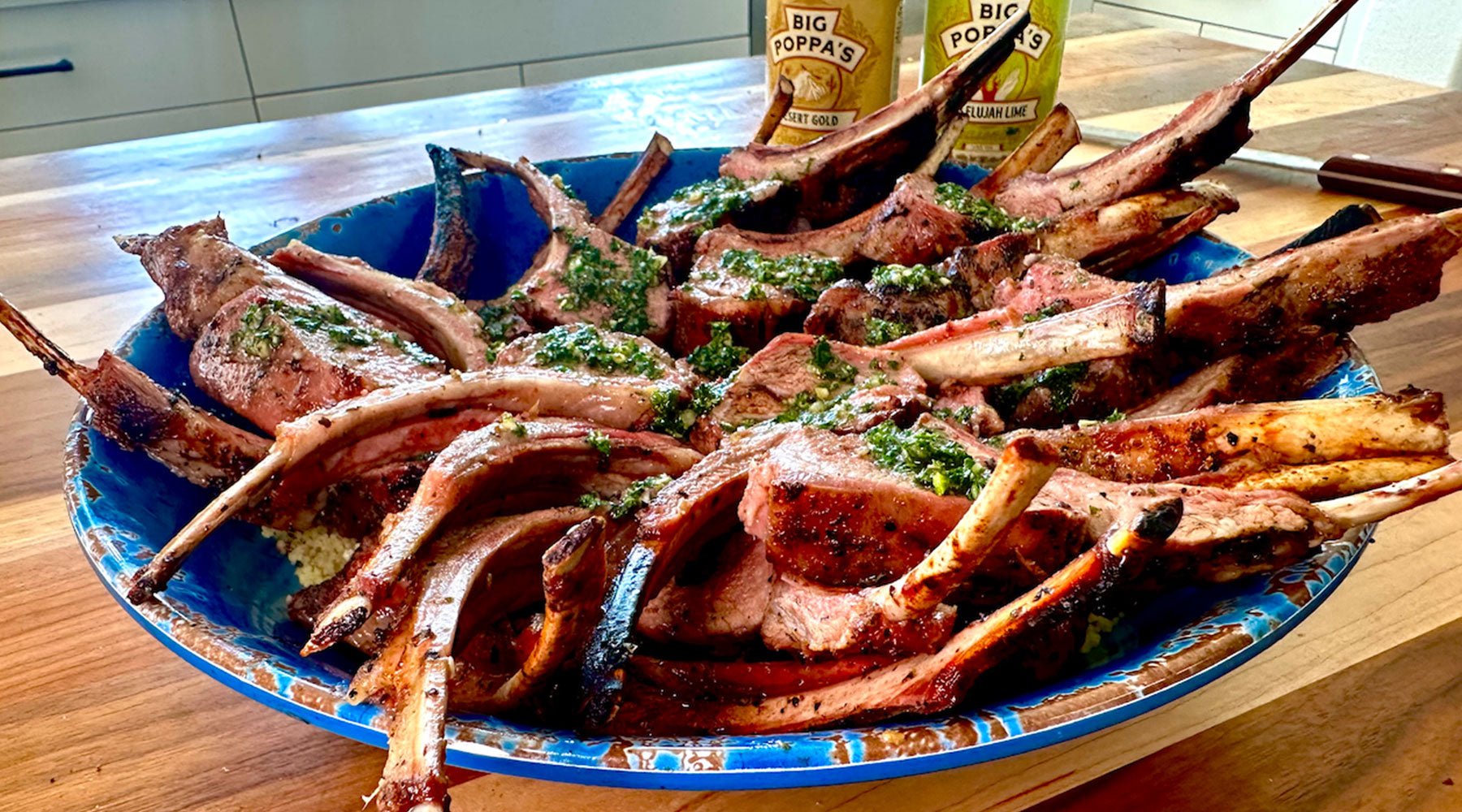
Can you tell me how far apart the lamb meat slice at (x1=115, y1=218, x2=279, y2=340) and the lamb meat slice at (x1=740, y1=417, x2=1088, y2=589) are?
0.78 meters

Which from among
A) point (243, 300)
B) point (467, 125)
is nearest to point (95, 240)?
point (467, 125)

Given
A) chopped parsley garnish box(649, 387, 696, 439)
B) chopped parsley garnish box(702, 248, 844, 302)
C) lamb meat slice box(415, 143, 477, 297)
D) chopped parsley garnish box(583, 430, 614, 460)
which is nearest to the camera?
chopped parsley garnish box(583, 430, 614, 460)

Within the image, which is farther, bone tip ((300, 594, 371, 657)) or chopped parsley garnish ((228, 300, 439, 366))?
chopped parsley garnish ((228, 300, 439, 366))

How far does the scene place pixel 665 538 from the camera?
85cm

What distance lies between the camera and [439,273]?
1491mm

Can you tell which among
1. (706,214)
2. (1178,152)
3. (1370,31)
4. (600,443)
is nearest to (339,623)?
(600,443)

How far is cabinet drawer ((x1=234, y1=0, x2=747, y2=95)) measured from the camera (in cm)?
372

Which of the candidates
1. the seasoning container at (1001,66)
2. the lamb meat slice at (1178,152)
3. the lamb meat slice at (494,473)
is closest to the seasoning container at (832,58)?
the seasoning container at (1001,66)

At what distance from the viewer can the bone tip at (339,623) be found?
0.76 metres

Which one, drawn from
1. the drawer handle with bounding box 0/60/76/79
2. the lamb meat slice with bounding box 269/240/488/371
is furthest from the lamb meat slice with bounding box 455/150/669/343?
the drawer handle with bounding box 0/60/76/79

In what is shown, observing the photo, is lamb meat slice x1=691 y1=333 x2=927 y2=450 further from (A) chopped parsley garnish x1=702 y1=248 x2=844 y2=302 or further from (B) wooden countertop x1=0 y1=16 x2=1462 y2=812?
(B) wooden countertop x1=0 y1=16 x2=1462 y2=812

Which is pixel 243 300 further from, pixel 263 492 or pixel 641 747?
pixel 641 747

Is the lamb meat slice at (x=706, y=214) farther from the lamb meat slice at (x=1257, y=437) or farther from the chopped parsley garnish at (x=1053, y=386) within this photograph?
the lamb meat slice at (x=1257, y=437)

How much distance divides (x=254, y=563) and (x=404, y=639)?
38 cm
